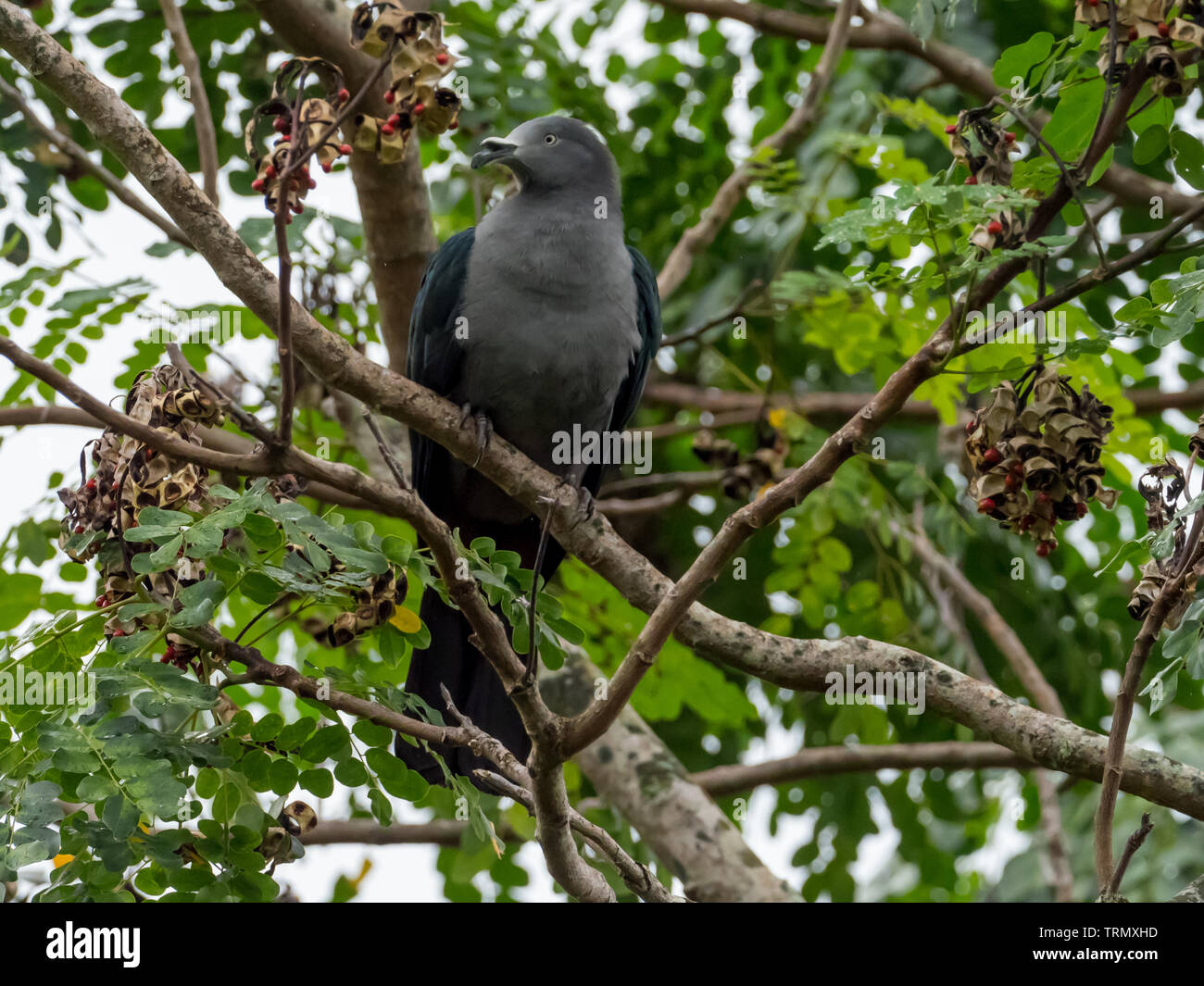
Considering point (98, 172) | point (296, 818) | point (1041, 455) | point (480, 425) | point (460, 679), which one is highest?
point (98, 172)

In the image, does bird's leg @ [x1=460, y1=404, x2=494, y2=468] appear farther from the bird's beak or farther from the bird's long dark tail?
the bird's beak

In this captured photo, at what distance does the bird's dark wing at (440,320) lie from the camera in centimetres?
405

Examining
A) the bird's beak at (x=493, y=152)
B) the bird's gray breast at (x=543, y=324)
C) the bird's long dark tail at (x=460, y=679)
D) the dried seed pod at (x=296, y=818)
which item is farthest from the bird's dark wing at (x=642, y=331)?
the dried seed pod at (x=296, y=818)

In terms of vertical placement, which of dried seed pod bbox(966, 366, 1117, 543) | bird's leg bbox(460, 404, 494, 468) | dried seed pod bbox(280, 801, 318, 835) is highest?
bird's leg bbox(460, 404, 494, 468)

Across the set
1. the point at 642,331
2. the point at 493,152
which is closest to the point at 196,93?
the point at 493,152

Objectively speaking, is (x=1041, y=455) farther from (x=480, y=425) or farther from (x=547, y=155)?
(x=547, y=155)

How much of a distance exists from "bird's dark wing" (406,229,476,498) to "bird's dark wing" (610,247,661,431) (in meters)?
0.60

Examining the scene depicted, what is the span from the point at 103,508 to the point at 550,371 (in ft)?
5.52

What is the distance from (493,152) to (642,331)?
2.60ft

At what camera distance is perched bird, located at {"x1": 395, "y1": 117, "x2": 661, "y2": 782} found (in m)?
3.99

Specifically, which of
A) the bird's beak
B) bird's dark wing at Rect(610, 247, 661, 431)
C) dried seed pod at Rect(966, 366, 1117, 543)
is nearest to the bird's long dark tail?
bird's dark wing at Rect(610, 247, 661, 431)

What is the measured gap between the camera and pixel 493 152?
165 inches

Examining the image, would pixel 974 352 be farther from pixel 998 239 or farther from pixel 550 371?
pixel 550 371
